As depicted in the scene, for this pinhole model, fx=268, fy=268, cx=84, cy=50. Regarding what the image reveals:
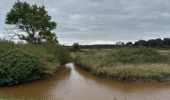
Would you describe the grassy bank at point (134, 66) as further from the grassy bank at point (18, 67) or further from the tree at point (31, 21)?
the tree at point (31, 21)

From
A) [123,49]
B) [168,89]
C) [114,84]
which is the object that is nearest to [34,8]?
[123,49]

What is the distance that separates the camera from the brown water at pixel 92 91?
15680mm

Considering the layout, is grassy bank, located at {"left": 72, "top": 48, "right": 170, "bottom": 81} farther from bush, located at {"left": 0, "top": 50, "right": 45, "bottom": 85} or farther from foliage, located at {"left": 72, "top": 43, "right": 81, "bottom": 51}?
foliage, located at {"left": 72, "top": 43, "right": 81, "bottom": 51}

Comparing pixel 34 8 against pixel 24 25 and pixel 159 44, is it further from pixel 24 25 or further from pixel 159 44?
pixel 159 44

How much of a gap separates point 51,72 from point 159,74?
946 cm

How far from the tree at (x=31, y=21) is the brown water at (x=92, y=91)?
20506mm

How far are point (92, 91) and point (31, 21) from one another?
2493 centimetres

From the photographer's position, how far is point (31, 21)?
4006cm

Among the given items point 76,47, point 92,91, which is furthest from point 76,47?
point 92,91

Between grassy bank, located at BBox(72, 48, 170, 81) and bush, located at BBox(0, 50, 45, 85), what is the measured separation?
609cm

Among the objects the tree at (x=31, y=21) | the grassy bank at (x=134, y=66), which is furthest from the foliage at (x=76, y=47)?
the grassy bank at (x=134, y=66)

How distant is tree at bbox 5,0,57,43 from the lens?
40.4 m

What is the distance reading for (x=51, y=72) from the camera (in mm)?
24312

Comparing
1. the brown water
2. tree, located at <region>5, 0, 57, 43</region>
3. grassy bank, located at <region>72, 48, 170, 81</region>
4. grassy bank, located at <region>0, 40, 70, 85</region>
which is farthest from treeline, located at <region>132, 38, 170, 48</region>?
the brown water
